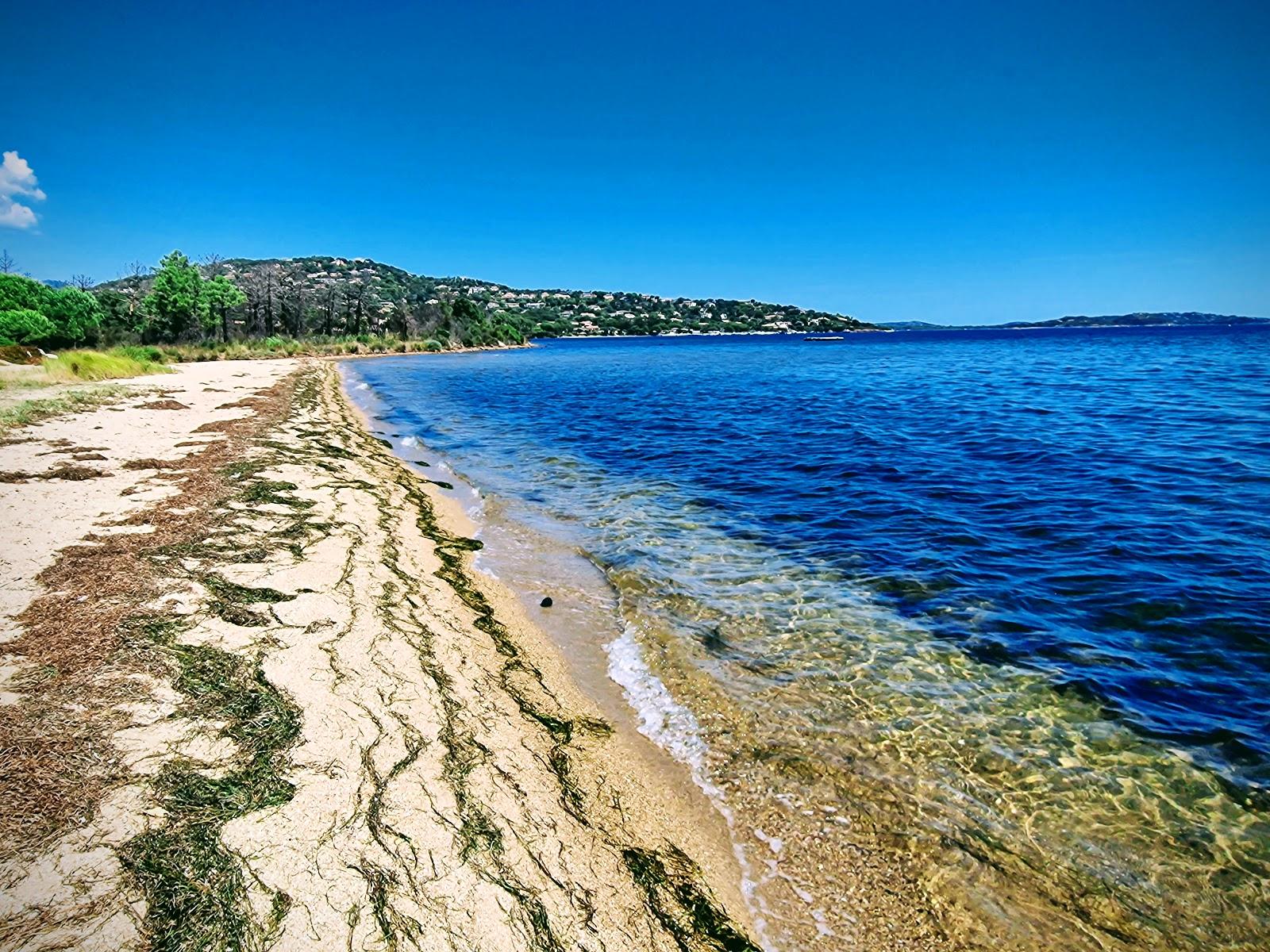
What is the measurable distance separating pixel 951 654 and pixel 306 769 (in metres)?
6.25

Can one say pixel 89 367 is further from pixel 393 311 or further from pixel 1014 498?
pixel 393 311

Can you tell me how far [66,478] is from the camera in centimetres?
980

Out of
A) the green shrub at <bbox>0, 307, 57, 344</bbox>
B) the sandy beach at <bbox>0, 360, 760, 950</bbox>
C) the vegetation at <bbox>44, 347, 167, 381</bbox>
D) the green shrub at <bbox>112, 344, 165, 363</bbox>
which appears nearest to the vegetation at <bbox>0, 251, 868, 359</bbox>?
the green shrub at <bbox>0, 307, 57, 344</bbox>

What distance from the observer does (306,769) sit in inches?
154

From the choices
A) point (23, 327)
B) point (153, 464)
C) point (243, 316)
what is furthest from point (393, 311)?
point (153, 464)

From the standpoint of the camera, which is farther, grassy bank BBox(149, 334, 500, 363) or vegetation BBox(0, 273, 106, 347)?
grassy bank BBox(149, 334, 500, 363)

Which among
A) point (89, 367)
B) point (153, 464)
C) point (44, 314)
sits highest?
point (44, 314)

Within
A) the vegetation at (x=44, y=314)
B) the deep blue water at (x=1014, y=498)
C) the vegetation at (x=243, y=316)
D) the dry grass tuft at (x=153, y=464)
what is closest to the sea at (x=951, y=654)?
the deep blue water at (x=1014, y=498)

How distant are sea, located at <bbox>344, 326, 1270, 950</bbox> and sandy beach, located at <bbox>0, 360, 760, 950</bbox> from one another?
0.80m

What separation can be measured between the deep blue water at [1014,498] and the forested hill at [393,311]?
6450cm

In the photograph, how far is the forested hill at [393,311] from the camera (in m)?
79.1

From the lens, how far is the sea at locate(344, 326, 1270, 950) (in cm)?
383

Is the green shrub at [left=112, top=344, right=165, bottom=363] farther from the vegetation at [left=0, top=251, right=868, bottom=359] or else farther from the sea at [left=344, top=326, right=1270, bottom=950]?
the sea at [left=344, top=326, right=1270, bottom=950]

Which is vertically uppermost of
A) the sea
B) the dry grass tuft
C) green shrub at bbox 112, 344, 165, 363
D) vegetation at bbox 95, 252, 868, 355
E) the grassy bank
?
vegetation at bbox 95, 252, 868, 355
